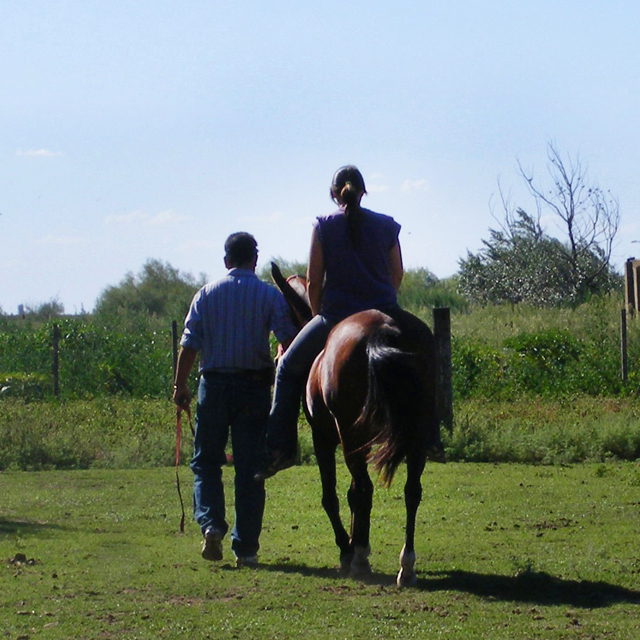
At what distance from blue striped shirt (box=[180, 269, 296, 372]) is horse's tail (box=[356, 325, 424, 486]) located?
4.63ft

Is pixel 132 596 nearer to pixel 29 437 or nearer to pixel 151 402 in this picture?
pixel 29 437

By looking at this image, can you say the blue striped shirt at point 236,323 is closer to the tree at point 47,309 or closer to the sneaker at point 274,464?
the sneaker at point 274,464

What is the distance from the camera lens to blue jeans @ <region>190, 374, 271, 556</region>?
7.66m

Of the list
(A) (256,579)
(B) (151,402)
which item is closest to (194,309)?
(A) (256,579)

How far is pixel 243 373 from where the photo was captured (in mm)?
7668

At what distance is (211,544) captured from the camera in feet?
24.8

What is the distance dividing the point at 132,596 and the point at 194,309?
215cm

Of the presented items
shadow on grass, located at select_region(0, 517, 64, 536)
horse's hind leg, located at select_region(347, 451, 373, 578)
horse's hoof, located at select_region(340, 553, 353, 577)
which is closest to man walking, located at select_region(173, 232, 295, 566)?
horse's hoof, located at select_region(340, 553, 353, 577)

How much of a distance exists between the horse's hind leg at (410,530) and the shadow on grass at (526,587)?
8 centimetres

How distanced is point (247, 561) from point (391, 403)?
6.05 ft

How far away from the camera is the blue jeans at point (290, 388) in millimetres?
7316

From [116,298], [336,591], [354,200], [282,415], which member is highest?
[116,298]

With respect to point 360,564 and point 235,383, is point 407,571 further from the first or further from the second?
point 235,383

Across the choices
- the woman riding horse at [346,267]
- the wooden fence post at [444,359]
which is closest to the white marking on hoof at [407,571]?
the woman riding horse at [346,267]
